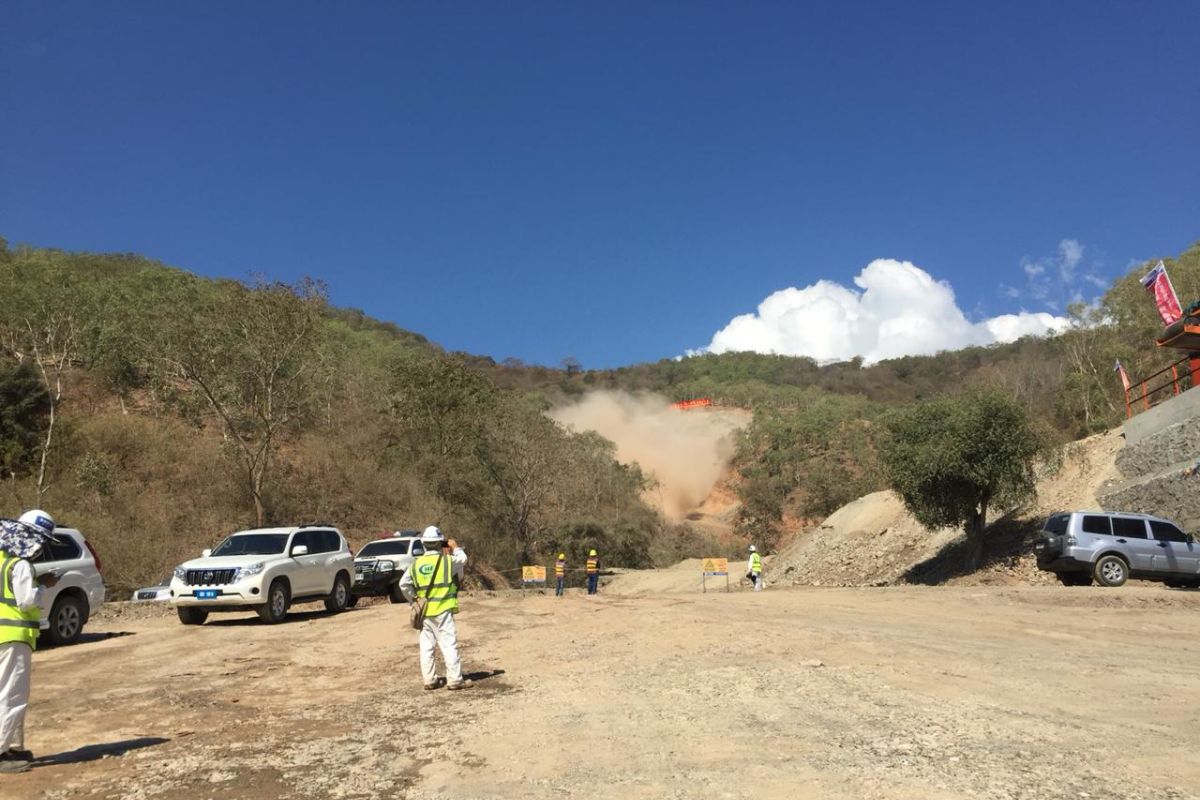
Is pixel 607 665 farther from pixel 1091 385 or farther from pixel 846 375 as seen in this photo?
pixel 846 375

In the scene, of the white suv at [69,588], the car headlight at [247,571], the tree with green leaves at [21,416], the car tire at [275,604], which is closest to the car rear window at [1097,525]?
the car tire at [275,604]

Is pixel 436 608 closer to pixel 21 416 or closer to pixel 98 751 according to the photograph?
pixel 98 751

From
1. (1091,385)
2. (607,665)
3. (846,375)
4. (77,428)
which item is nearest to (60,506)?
(77,428)

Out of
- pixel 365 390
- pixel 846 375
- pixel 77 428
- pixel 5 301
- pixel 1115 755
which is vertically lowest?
pixel 1115 755

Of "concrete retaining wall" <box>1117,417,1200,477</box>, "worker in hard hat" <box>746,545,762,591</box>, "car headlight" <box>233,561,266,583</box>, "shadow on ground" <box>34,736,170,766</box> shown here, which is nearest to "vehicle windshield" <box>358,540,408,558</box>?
"car headlight" <box>233,561,266,583</box>

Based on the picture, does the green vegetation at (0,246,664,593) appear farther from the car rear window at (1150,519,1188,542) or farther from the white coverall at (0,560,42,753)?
the car rear window at (1150,519,1188,542)

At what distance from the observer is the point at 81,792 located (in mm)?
5422

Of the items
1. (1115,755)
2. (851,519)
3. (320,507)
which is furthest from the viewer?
(851,519)

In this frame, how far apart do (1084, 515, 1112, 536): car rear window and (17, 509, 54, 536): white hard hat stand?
20280mm

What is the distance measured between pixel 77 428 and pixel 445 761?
107 ft

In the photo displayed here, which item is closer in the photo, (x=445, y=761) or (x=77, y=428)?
(x=445, y=761)

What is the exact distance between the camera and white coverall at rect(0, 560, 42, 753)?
5.74 m

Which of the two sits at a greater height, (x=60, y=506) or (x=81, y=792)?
(x=60, y=506)

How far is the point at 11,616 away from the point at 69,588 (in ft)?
28.4
